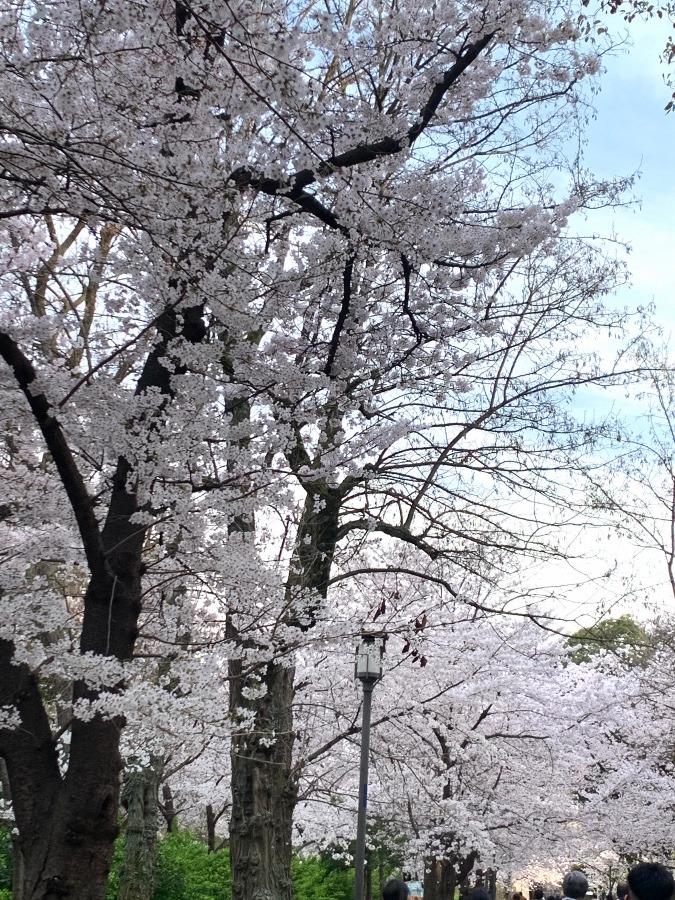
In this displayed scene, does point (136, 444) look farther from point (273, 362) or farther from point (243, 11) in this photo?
point (243, 11)

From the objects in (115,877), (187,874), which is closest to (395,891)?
(115,877)

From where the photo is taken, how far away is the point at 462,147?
6527 mm

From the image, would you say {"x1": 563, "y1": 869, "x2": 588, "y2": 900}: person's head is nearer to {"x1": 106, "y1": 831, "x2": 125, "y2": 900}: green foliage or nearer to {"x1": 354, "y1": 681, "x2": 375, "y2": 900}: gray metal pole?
{"x1": 354, "y1": 681, "x2": 375, "y2": 900}: gray metal pole

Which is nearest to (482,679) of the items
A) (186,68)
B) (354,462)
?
(354,462)

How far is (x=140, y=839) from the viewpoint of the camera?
532 inches

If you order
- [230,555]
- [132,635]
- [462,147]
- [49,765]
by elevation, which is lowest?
[49,765]

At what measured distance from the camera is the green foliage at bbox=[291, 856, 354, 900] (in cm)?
1706

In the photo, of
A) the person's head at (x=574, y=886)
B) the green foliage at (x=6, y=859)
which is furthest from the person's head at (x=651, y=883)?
the green foliage at (x=6, y=859)

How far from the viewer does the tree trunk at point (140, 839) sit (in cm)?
1296

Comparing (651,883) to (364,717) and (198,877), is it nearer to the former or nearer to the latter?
(364,717)

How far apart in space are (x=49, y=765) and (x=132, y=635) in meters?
0.84

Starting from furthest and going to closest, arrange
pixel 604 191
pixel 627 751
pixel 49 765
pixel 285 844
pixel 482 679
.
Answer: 1. pixel 627 751
2. pixel 482 679
3. pixel 285 844
4. pixel 604 191
5. pixel 49 765

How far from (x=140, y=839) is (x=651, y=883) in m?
12.1

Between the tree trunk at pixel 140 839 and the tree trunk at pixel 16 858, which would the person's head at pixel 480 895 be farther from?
the tree trunk at pixel 140 839
